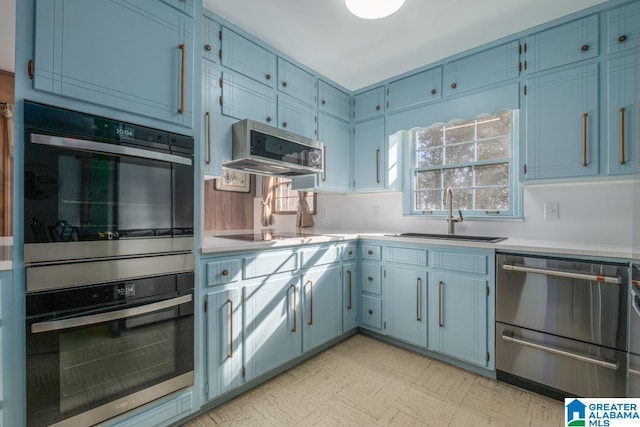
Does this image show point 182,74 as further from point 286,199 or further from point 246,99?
point 286,199

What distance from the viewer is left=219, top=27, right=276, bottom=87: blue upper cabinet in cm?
203

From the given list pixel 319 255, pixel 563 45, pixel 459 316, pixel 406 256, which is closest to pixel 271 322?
pixel 319 255

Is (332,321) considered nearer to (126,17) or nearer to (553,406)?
(553,406)

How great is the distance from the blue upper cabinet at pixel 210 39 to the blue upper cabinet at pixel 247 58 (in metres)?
0.04

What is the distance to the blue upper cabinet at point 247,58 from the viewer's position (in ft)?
6.67

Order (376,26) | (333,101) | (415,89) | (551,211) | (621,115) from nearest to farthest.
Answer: (621,115) < (376,26) < (551,211) < (415,89) < (333,101)

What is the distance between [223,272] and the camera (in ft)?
5.63

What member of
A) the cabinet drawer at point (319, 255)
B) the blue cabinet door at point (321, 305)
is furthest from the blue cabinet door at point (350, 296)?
the cabinet drawer at point (319, 255)

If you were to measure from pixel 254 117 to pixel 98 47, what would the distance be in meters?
1.08

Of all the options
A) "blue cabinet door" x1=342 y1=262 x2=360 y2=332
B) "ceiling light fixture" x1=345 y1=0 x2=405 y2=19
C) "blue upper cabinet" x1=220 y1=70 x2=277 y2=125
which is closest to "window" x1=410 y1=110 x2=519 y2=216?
"blue cabinet door" x1=342 y1=262 x2=360 y2=332

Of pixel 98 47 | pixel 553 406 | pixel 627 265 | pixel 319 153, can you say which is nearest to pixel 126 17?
pixel 98 47

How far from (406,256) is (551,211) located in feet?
3.84

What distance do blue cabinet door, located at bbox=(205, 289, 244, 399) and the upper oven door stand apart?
415 mm

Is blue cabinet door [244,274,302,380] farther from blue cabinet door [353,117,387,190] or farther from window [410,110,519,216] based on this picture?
window [410,110,519,216]
